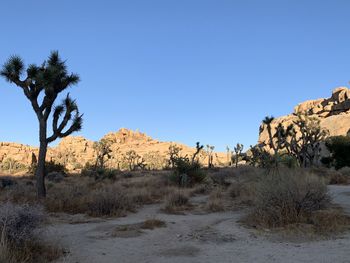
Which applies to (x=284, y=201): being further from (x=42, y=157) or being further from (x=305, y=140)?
(x=305, y=140)

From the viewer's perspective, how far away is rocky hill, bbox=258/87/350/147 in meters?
69.5

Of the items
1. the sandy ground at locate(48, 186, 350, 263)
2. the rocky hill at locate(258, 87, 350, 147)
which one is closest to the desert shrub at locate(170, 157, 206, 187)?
the sandy ground at locate(48, 186, 350, 263)

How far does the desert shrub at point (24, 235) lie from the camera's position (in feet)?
20.1

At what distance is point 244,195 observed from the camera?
15.3 m

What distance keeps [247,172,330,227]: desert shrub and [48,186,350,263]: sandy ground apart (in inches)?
24.8

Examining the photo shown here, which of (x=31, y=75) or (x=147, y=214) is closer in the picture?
(x=147, y=214)

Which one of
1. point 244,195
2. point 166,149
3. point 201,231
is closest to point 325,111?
point 166,149

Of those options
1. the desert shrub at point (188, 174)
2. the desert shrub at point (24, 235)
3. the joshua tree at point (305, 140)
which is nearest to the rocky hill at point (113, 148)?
the joshua tree at point (305, 140)

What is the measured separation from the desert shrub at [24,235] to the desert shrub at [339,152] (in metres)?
40.0

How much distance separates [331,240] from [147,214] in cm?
624

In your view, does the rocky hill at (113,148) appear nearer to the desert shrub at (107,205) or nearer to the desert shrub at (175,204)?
the desert shrub at (175,204)

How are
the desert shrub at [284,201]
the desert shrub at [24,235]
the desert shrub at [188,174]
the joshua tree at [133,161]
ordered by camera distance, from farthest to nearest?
the joshua tree at [133,161]
the desert shrub at [188,174]
the desert shrub at [284,201]
the desert shrub at [24,235]

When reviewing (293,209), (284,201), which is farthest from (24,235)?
(293,209)

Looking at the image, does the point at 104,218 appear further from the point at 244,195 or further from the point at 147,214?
the point at 244,195
